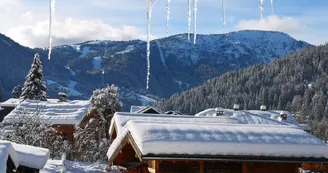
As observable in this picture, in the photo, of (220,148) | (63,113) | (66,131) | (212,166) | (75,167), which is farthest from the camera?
(63,113)

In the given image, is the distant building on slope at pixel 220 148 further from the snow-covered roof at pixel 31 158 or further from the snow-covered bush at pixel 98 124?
the snow-covered bush at pixel 98 124

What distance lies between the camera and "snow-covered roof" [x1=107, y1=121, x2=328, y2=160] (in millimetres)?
12875

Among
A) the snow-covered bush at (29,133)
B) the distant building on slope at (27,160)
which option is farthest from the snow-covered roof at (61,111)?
the distant building on slope at (27,160)

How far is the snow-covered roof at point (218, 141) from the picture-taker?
12.9 m

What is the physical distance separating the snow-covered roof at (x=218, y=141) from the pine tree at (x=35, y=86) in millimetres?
41789

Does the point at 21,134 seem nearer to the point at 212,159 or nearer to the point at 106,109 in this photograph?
the point at 106,109

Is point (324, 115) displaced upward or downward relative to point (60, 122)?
downward

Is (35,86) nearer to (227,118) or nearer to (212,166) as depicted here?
(227,118)

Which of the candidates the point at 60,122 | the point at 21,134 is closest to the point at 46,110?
the point at 60,122

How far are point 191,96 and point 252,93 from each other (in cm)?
2399

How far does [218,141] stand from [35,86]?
4497 centimetres

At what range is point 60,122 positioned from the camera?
38.2 metres

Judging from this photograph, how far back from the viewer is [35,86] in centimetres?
5534

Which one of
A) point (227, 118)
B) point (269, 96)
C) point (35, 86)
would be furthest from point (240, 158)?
point (269, 96)
